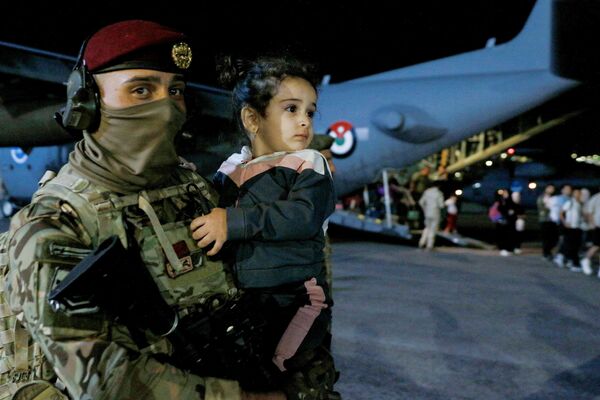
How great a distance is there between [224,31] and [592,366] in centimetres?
2146

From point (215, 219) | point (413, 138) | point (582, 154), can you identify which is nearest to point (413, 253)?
point (413, 138)

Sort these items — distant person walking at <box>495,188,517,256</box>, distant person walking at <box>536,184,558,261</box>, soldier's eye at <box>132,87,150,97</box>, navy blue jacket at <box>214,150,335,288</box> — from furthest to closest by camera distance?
distant person walking at <box>495,188,517,256</box> → distant person walking at <box>536,184,558,261</box> → navy blue jacket at <box>214,150,335,288</box> → soldier's eye at <box>132,87,150,97</box>

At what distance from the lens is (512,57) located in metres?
11.8

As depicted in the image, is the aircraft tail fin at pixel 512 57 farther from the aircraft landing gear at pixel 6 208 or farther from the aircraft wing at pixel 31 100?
the aircraft landing gear at pixel 6 208

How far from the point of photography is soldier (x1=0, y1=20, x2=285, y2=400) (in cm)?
119

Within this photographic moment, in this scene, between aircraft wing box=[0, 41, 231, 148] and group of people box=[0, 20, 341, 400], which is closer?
group of people box=[0, 20, 341, 400]

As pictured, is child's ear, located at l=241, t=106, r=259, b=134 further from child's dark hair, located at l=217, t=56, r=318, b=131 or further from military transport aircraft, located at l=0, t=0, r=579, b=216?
military transport aircraft, located at l=0, t=0, r=579, b=216

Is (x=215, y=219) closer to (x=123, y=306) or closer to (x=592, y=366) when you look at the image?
(x=123, y=306)

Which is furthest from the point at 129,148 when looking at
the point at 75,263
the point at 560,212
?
the point at 560,212

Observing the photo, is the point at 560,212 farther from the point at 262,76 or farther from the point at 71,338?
the point at 71,338

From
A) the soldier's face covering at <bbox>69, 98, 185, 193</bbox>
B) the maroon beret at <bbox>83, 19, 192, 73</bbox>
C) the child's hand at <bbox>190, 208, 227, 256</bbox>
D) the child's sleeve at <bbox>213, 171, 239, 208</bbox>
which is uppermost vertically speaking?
the maroon beret at <bbox>83, 19, 192, 73</bbox>

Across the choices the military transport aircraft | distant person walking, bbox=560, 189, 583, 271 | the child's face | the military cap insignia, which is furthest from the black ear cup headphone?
distant person walking, bbox=560, 189, 583, 271

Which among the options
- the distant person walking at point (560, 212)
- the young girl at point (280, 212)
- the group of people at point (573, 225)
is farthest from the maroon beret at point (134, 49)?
the distant person walking at point (560, 212)

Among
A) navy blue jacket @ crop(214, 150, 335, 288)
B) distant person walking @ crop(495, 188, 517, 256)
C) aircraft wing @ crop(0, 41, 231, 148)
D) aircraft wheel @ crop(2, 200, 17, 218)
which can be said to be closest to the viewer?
navy blue jacket @ crop(214, 150, 335, 288)
